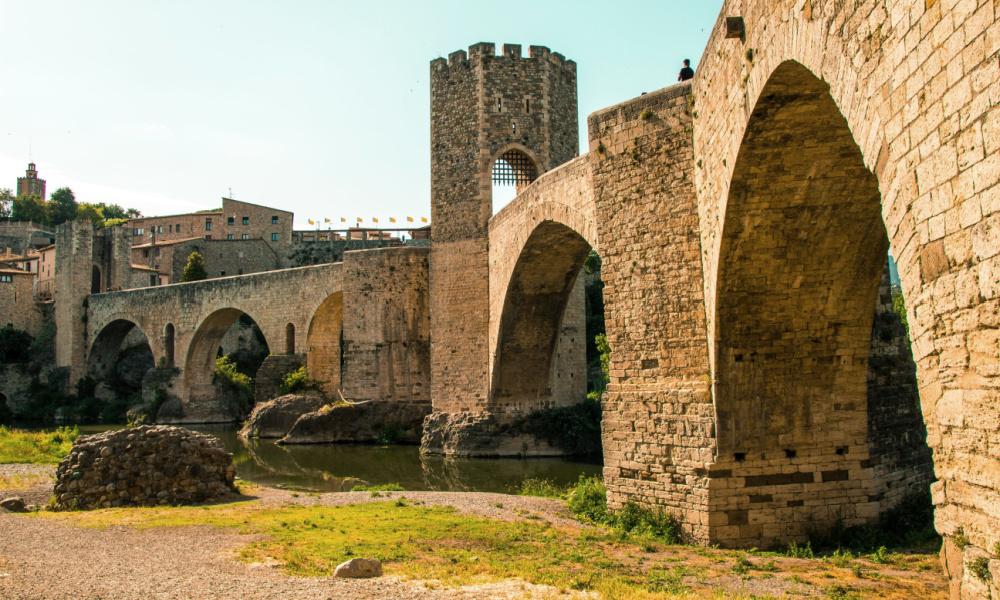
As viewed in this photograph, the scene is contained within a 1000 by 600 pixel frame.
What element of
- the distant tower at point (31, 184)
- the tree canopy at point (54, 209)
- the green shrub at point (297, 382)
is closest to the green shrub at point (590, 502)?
the green shrub at point (297, 382)

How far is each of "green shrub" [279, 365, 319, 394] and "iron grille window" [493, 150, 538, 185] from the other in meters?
10.3

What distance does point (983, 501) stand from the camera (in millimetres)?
3871

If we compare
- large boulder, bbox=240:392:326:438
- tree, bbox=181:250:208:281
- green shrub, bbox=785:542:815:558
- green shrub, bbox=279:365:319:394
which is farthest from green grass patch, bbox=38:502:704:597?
tree, bbox=181:250:208:281

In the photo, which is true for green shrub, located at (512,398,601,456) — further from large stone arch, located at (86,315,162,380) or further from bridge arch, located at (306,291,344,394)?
large stone arch, located at (86,315,162,380)

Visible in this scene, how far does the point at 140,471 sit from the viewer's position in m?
12.0

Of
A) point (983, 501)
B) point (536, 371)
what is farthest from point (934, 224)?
point (536, 371)

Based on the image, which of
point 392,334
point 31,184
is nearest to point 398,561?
point 392,334

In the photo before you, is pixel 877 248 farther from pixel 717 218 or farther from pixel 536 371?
pixel 536 371

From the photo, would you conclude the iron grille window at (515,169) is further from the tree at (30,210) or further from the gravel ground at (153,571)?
the tree at (30,210)

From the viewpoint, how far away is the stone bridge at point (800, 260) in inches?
151

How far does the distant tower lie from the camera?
223 feet

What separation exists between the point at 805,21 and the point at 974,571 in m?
3.38

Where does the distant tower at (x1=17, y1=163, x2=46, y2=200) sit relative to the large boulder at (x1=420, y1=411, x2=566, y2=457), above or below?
above

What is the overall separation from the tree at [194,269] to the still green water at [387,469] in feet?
68.2
